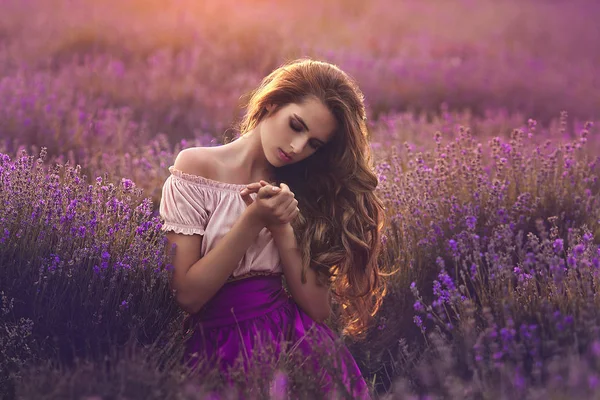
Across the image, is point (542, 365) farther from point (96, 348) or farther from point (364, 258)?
point (96, 348)

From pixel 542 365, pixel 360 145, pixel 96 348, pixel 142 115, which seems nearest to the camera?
pixel 542 365

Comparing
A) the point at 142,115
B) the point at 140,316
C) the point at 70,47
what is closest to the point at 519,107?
the point at 142,115

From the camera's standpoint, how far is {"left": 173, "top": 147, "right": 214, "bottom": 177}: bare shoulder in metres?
2.61

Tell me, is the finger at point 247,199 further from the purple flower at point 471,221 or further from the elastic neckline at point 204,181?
the purple flower at point 471,221

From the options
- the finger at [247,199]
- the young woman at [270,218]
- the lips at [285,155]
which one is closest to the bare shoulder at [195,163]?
the young woman at [270,218]

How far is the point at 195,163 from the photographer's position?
2.61 metres

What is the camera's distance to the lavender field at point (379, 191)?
2.12 metres

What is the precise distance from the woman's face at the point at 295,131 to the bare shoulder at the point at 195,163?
0.66 ft

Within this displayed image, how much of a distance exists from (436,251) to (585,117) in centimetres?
522

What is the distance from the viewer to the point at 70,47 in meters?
7.78

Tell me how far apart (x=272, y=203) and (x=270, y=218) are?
0.08 metres

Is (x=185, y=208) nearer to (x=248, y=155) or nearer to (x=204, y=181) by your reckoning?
(x=204, y=181)

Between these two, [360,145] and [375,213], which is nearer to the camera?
[360,145]

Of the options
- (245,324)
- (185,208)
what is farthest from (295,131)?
(245,324)
